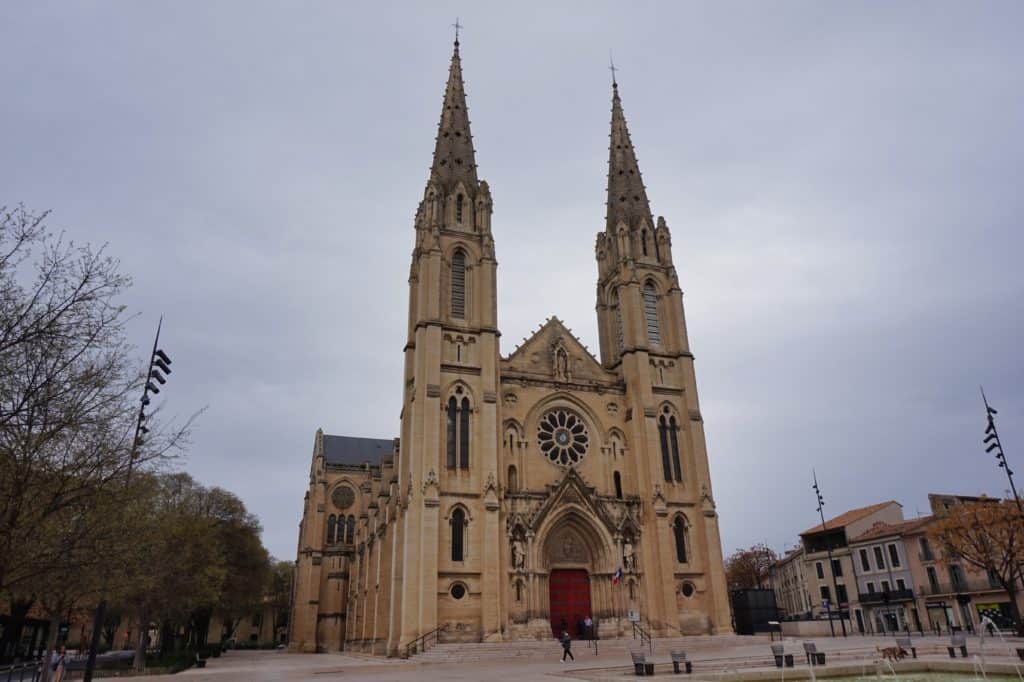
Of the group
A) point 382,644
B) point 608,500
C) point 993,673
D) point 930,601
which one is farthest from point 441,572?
point 930,601

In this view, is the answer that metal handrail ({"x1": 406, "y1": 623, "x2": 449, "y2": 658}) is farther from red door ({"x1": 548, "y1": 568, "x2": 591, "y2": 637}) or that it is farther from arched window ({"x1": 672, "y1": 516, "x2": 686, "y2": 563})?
arched window ({"x1": 672, "y1": 516, "x2": 686, "y2": 563})

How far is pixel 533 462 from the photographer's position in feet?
118

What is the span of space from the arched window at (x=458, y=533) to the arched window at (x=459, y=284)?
36.8 feet

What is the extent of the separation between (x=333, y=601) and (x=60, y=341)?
53068mm

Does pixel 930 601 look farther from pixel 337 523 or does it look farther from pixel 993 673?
pixel 337 523

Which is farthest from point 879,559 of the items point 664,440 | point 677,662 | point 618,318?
point 677,662

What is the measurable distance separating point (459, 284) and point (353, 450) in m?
37.3

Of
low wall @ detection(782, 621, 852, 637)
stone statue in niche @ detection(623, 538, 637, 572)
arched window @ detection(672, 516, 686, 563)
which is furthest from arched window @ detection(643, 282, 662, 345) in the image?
low wall @ detection(782, 621, 852, 637)

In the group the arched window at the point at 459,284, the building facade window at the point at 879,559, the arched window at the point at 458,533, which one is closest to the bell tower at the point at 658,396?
the arched window at the point at 458,533

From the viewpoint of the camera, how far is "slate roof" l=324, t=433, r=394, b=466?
→ 67.8 m

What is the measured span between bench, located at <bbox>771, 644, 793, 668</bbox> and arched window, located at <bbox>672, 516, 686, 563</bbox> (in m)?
17.2

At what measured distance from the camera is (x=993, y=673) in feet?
49.9

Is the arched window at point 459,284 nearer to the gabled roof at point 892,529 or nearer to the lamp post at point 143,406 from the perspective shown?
the lamp post at point 143,406

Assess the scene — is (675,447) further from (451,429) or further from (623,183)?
(623,183)
